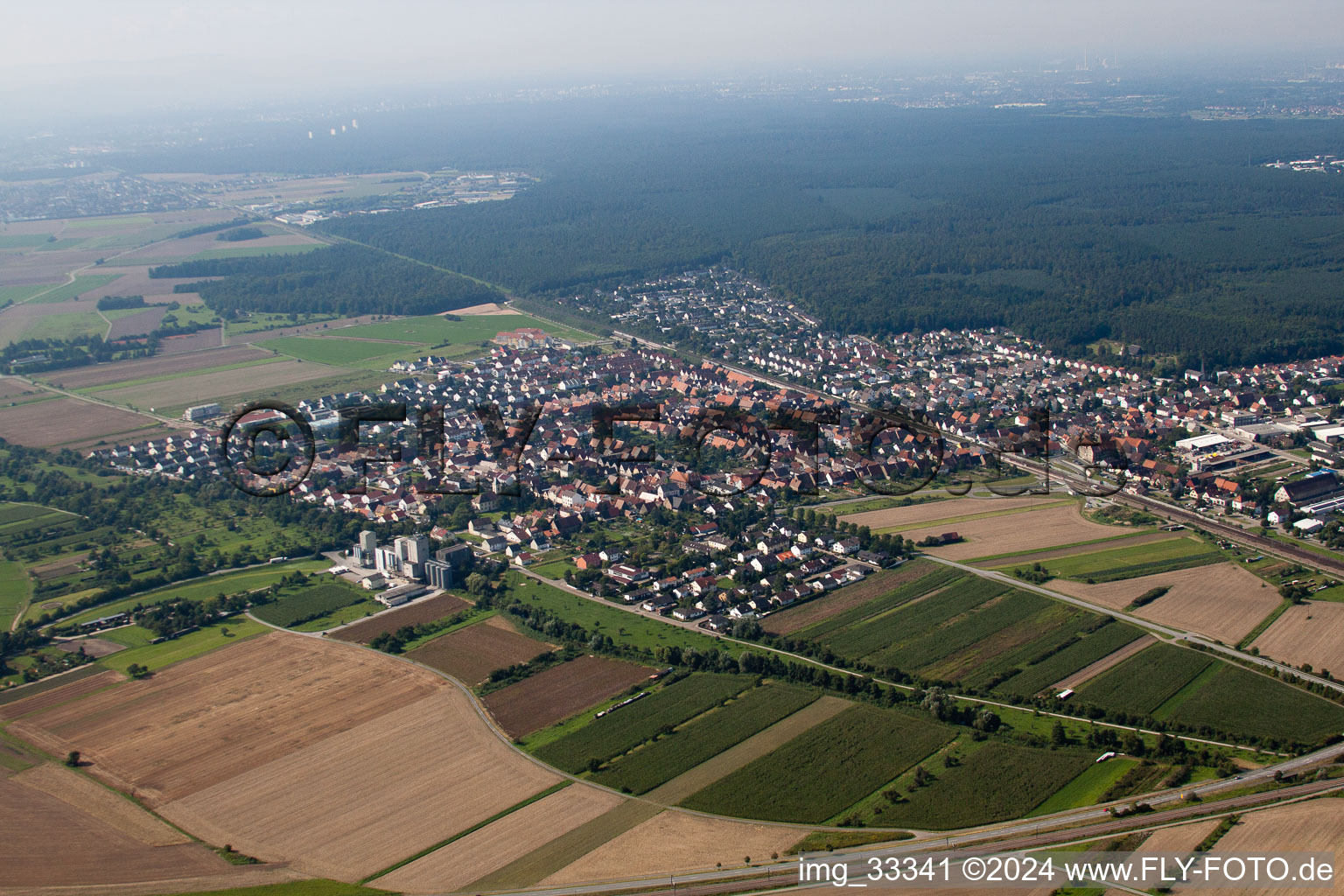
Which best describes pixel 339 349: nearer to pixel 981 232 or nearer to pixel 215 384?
pixel 215 384

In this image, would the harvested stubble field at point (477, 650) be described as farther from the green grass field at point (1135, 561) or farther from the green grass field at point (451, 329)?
the green grass field at point (451, 329)

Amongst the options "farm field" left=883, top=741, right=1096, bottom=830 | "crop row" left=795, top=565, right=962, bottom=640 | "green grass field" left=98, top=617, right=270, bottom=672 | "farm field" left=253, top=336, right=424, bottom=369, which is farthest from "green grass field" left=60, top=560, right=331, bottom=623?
"farm field" left=253, top=336, right=424, bottom=369

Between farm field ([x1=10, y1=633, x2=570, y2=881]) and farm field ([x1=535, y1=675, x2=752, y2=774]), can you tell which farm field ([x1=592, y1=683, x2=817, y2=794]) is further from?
farm field ([x1=10, y1=633, x2=570, y2=881])

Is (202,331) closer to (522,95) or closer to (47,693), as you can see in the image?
(47,693)

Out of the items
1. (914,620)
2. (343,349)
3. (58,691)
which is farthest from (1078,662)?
(343,349)

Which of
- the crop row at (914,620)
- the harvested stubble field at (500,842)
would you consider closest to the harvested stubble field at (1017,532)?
the crop row at (914,620)

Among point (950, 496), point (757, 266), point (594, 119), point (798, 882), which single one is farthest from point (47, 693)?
point (594, 119)
